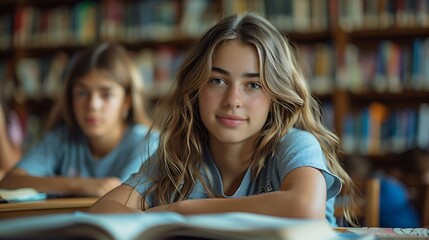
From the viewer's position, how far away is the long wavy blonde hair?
1.31 m

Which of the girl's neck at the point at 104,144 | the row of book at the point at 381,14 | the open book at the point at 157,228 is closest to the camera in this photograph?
the open book at the point at 157,228

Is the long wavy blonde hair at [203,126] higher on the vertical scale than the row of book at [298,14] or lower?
lower

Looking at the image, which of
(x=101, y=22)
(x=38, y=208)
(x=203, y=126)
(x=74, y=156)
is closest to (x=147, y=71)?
(x=101, y=22)

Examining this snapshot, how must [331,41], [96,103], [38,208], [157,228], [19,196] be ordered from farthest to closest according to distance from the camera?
[331,41]
[96,103]
[19,196]
[38,208]
[157,228]

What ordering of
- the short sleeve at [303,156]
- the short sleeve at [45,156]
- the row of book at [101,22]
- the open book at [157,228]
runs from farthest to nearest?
the row of book at [101,22], the short sleeve at [45,156], the short sleeve at [303,156], the open book at [157,228]

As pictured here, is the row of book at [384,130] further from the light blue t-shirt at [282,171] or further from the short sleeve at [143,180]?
the short sleeve at [143,180]

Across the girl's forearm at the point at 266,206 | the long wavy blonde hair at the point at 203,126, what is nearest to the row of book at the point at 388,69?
the long wavy blonde hair at the point at 203,126

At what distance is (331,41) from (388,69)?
1.16 feet

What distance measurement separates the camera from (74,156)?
2174mm

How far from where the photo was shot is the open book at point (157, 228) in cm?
64

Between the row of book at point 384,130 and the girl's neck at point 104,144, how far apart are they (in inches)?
60.8

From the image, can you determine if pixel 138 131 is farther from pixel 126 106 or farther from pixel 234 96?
pixel 234 96

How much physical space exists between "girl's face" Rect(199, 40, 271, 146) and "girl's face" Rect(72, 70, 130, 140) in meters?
0.84

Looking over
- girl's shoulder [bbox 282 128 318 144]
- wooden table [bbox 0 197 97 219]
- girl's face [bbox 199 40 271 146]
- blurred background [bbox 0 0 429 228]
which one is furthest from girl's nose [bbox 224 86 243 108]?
blurred background [bbox 0 0 429 228]
